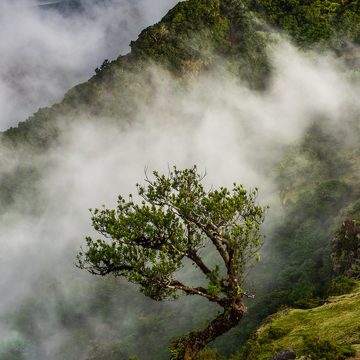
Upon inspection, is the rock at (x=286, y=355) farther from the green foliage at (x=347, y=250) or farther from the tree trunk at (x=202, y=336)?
the green foliage at (x=347, y=250)

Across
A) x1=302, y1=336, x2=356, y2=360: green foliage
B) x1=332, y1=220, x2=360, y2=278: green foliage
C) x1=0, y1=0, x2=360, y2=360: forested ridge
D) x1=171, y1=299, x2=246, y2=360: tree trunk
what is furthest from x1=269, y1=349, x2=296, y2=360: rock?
x1=332, y1=220, x2=360, y2=278: green foliage

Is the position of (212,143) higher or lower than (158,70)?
lower

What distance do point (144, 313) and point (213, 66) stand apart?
84.8m

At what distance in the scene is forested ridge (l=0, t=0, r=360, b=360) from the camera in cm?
5669

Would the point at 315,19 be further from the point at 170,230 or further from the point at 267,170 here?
the point at 170,230

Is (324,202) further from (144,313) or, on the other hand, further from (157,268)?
(157,268)

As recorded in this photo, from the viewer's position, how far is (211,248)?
97.5 metres

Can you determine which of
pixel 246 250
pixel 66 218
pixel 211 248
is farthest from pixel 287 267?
pixel 66 218

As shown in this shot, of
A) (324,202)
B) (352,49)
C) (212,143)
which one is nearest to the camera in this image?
(324,202)

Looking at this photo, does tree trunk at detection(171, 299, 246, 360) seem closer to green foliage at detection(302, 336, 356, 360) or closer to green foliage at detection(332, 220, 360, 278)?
green foliage at detection(302, 336, 356, 360)

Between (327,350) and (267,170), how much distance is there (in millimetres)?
89118

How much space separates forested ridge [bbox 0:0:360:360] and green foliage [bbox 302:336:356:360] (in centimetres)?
37

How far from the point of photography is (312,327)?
26688mm

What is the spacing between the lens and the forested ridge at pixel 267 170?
186ft
